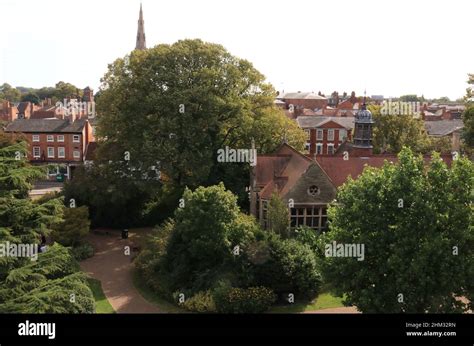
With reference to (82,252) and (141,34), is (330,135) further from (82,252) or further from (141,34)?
(141,34)

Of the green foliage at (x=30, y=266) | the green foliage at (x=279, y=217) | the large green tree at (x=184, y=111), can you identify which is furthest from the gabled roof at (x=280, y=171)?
the green foliage at (x=30, y=266)

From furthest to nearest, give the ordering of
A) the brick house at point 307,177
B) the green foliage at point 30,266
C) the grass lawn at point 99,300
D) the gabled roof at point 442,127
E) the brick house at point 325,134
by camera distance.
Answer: the gabled roof at point 442,127
the brick house at point 325,134
the brick house at point 307,177
the grass lawn at point 99,300
the green foliage at point 30,266

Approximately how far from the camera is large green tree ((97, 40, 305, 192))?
33.6m

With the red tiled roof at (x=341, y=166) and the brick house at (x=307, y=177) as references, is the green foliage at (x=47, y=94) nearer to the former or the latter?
the brick house at (x=307, y=177)

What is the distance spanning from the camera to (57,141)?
5481 centimetres

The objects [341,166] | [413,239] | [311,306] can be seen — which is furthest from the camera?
[341,166]

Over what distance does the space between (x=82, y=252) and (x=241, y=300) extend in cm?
1286

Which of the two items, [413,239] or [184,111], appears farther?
[184,111]

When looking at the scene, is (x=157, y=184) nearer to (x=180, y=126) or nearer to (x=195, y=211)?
(x=180, y=126)

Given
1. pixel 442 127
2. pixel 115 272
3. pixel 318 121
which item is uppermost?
pixel 318 121

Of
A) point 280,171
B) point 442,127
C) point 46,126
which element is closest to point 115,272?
point 280,171

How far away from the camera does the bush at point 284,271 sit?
922 inches

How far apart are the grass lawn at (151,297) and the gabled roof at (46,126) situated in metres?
31.6
